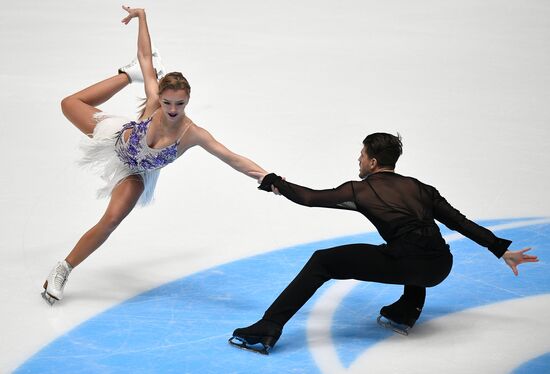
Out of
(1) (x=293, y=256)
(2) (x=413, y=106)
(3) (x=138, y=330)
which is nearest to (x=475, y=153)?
(2) (x=413, y=106)

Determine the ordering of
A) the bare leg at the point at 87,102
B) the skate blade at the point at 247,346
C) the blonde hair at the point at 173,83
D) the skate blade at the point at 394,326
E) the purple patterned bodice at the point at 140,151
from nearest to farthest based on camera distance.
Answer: the skate blade at the point at 247,346 → the skate blade at the point at 394,326 → the blonde hair at the point at 173,83 → the purple patterned bodice at the point at 140,151 → the bare leg at the point at 87,102

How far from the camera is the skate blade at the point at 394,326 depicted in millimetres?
Answer: 5207

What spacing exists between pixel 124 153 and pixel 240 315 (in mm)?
1259

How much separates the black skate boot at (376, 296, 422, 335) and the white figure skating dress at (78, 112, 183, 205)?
1559 mm

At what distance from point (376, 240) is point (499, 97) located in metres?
3.65

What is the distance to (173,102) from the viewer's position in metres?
5.40

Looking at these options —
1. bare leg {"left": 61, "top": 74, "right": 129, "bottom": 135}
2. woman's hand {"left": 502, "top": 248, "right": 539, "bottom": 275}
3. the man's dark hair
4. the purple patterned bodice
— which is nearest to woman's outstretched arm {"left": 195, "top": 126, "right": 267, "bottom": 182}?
the purple patterned bodice

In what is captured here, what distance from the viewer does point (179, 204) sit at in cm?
714

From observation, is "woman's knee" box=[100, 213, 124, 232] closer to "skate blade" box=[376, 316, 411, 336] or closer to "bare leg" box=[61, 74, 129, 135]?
"bare leg" box=[61, 74, 129, 135]

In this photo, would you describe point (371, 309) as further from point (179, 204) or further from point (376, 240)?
point (179, 204)

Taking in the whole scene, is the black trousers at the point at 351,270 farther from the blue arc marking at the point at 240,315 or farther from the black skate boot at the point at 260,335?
the blue arc marking at the point at 240,315

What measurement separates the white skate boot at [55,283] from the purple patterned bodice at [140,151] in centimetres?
75

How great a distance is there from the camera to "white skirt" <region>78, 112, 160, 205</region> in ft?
19.4

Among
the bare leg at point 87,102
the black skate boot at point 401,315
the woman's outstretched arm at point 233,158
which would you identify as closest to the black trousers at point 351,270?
the black skate boot at point 401,315
